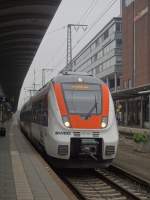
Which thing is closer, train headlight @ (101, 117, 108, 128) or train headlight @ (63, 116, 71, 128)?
train headlight @ (63, 116, 71, 128)

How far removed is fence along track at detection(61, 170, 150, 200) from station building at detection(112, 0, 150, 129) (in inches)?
2094

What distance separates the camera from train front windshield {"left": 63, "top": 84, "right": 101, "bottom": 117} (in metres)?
16.3

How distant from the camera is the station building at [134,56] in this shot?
76188mm

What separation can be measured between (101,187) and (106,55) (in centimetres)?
9630

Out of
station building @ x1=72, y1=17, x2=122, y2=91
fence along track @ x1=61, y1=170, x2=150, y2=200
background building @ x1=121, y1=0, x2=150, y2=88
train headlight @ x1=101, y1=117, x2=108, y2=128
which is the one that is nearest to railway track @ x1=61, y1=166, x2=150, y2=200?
fence along track @ x1=61, y1=170, x2=150, y2=200

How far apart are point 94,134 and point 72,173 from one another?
2248 millimetres

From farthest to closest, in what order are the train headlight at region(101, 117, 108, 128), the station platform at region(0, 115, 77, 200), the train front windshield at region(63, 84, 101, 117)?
1. the train front windshield at region(63, 84, 101, 117)
2. the train headlight at region(101, 117, 108, 128)
3. the station platform at region(0, 115, 77, 200)

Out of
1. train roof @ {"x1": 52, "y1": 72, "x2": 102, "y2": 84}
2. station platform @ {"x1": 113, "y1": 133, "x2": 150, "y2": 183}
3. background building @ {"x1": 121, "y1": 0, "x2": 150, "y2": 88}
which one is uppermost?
background building @ {"x1": 121, "y1": 0, "x2": 150, "y2": 88}

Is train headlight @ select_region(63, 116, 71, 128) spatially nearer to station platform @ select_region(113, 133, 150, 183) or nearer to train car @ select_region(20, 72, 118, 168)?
train car @ select_region(20, 72, 118, 168)

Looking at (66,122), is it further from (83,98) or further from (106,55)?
(106,55)

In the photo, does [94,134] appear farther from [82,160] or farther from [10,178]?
[10,178]

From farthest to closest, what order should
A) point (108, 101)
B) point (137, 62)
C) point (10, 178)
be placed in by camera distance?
1. point (137, 62)
2. point (108, 101)
3. point (10, 178)

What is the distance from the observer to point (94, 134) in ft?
51.5

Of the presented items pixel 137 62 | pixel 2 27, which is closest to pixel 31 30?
pixel 2 27
